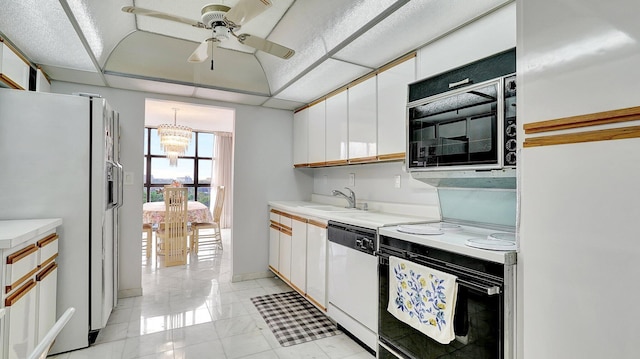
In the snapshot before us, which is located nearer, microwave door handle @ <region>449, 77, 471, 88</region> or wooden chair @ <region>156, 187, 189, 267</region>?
microwave door handle @ <region>449, 77, 471, 88</region>

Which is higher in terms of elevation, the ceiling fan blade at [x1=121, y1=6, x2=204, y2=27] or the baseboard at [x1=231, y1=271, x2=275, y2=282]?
the ceiling fan blade at [x1=121, y1=6, x2=204, y2=27]

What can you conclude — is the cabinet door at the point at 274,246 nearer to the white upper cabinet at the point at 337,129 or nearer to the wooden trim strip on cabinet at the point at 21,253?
the white upper cabinet at the point at 337,129

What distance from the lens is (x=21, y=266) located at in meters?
1.61

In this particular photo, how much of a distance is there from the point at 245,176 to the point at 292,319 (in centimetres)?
180

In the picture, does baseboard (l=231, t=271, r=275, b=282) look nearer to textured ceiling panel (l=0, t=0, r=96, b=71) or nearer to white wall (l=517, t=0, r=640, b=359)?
textured ceiling panel (l=0, t=0, r=96, b=71)

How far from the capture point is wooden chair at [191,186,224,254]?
5061 millimetres

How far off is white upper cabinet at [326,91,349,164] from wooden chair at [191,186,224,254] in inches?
113

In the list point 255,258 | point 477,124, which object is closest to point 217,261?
point 255,258

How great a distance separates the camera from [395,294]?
1.78 metres

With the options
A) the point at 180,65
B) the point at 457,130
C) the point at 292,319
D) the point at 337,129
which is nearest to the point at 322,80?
the point at 337,129

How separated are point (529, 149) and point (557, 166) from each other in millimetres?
118

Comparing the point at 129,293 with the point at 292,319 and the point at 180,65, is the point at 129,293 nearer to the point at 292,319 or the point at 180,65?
the point at 292,319

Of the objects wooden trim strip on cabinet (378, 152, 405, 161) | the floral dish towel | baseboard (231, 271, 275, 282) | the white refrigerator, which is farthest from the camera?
baseboard (231, 271, 275, 282)

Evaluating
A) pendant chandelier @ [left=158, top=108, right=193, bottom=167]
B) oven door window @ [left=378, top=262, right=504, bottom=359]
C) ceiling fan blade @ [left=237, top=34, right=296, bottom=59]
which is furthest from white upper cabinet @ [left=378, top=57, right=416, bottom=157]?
pendant chandelier @ [left=158, top=108, right=193, bottom=167]
